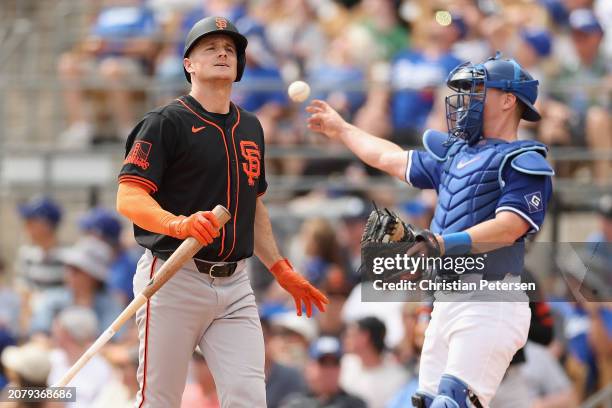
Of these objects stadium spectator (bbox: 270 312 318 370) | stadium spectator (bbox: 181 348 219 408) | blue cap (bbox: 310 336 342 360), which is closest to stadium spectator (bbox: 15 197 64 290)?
stadium spectator (bbox: 270 312 318 370)

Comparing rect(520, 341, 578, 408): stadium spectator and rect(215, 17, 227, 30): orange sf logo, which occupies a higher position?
rect(215, 17, 227, 30): orange sf logo

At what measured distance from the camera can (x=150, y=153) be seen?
551 cm

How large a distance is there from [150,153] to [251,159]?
19.8 inches

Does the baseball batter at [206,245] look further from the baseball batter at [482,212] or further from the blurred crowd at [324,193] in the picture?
the blurred crowd at [324,193]

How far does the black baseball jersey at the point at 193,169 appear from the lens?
553 centimetres

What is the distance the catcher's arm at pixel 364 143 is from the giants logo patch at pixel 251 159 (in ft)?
2.54

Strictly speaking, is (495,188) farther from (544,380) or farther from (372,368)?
(372,368)

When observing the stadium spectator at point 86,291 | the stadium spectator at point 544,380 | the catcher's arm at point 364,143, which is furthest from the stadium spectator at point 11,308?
the catcher's arm at point 364,143

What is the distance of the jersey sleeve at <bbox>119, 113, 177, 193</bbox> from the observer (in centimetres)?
549

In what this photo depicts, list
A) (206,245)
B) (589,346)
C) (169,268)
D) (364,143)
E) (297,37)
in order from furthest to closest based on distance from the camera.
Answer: (297,37), (589,346), (364,143), (206,245), (169,268)

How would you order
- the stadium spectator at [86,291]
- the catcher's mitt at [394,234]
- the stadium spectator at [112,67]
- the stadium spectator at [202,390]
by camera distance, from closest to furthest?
the catcher's mitt at [394,234], the stadium spectator at [202,390], the stadium spectator at [86,291], the stadium spectator at [112,67]

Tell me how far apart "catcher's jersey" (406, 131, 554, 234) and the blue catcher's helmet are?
10 cm

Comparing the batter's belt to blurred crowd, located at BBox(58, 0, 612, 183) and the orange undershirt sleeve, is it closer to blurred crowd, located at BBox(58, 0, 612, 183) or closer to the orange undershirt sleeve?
the orange undershirt sleeve

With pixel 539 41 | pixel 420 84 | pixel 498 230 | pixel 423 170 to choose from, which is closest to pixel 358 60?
pixel 420 84
